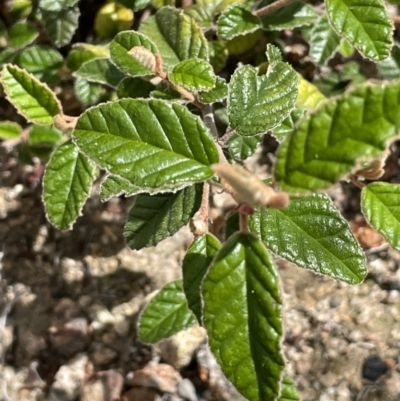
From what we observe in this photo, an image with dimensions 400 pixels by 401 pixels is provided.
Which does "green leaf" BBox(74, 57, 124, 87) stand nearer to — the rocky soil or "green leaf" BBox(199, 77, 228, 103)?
"green leaf" BBox(199, 77, 228, 103)

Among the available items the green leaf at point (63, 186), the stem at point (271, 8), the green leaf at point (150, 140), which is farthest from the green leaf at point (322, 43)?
the green leaf at point (150, 140)

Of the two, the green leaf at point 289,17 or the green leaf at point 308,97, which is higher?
the green leaf at point 289,17

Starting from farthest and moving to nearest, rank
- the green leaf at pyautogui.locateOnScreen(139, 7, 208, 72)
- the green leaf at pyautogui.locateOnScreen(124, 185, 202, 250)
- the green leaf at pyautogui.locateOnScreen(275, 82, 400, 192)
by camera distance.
A: the green leaf at pyautogui.locateOnScreen(139, 7, 208, 72) < the green leaf at pyautogui.locateOnScreen(124, 185, 202, 250) < the green leaf at pyautogui.locateOnScreen(275, 82, 400, 192)

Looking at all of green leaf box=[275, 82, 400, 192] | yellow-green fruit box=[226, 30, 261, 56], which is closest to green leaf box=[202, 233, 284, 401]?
green leaf box=[275, 82, 400, 192]

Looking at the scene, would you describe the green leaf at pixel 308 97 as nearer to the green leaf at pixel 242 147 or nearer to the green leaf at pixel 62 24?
the green leaf at pixel 242 147

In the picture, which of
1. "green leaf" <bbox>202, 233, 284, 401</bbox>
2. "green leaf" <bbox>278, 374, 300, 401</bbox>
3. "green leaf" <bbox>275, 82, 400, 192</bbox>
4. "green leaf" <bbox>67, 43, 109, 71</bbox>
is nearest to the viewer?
"green leaf" <bbox>275, 82, 400, 192</bbox>

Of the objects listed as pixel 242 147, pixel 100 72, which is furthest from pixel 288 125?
pixel 100 72
